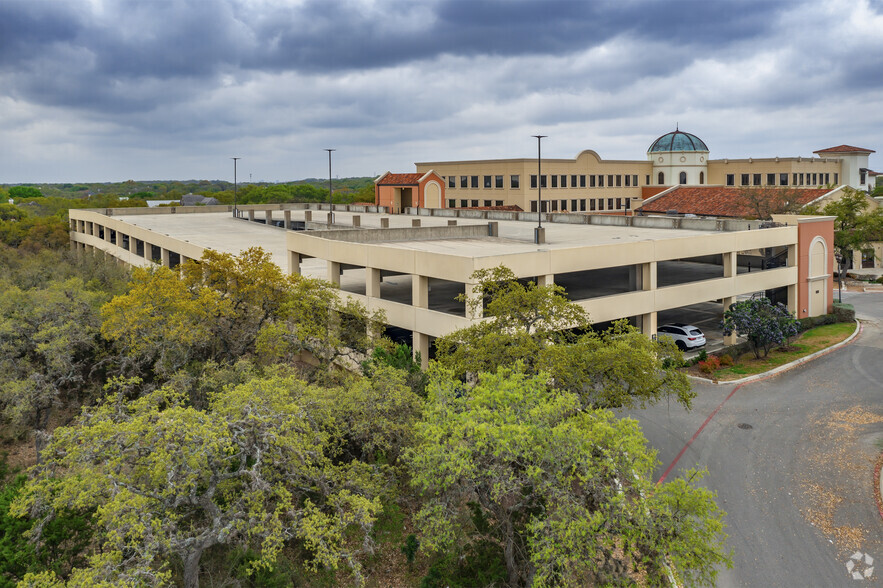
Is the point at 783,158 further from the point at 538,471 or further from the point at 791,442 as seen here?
the point at 538,471

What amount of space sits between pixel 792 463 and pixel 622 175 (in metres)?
77.2

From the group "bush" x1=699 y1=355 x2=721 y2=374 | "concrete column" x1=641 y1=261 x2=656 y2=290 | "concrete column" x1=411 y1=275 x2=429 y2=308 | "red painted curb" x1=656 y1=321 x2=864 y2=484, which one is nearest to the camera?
"red painted curb" x1=656 y1=321 x2=864 y2=484

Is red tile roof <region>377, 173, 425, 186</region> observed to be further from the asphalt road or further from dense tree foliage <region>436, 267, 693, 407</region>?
dense tree foliage <region>436, 267, 693, 407</region>

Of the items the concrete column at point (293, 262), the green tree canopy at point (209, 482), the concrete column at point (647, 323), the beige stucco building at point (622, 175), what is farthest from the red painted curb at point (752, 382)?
the beige stucco building at point (622, 175)

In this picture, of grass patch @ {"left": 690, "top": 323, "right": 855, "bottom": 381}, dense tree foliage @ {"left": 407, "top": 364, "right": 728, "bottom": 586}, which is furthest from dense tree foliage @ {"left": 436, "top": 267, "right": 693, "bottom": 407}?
grass patch @ {"left": 690, "top": 323, "right": 855, "bottom": 381}

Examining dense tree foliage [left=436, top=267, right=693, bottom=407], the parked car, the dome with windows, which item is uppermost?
the dome with windows

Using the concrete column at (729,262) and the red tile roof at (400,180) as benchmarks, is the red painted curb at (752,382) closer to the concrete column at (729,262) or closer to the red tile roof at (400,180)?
the concrete column at (729,262)

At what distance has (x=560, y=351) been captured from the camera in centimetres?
2281

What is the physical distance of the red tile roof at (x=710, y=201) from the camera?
73.9 metres

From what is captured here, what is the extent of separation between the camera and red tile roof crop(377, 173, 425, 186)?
90250 millimetres

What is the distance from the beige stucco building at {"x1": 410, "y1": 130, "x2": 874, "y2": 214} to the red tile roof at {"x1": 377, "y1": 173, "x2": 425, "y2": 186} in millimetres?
4947

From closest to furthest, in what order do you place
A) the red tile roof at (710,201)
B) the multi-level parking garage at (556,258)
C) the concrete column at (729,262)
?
the multi-level parking garage at (556,258), the concrete column at (729,262), the red tile roof at (710,201)

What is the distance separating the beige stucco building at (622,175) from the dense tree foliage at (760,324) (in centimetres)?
5110

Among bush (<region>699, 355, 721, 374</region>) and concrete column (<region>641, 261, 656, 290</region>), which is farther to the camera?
concrete column (<region>641, 261, 656, 290</region>)
